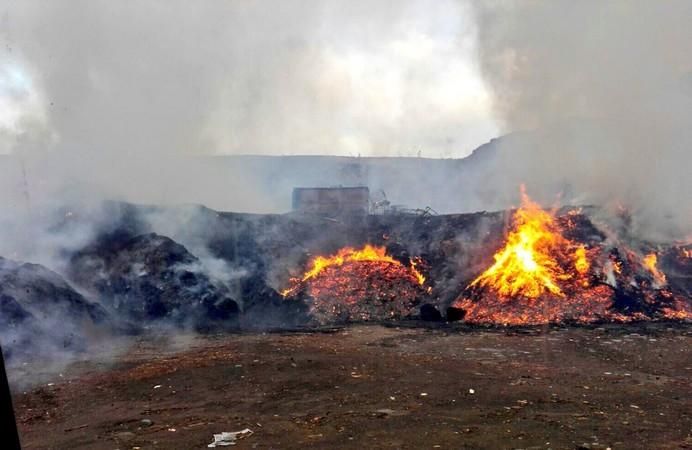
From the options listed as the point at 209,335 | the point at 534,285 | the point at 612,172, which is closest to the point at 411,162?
the point at 612,172

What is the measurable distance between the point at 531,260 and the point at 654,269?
402 cm

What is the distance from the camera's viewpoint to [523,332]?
13836 mm

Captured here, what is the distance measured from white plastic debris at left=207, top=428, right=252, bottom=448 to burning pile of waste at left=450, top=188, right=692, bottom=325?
1051cm

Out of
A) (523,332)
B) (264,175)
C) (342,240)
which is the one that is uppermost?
Answer: (264,175)

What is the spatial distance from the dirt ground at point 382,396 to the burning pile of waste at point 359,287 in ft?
14.5

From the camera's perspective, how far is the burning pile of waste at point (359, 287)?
17.5m

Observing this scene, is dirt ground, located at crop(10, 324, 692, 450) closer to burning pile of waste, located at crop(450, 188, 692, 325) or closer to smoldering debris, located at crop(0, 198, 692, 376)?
burning pile of waste, located at crop(450, 188, 692, 325)

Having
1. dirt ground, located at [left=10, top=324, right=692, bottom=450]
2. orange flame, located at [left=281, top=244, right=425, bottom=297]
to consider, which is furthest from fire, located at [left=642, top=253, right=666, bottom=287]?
orange flame, located at [left=281, top=244, right=425, bottom=297]

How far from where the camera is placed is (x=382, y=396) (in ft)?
25.7

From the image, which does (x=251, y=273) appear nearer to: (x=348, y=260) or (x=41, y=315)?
(x=348, y=260)

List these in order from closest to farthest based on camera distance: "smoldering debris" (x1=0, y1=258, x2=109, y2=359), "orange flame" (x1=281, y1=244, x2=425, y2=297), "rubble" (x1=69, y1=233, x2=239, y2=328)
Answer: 1. "smoldering debris" (x1=0, y1=258, x2=109, y2=359)
2. "rubble" (x1=69, y1=233, x2=239, y2=328)
3. "orange flame" (x1=281, y1=244, x2=425, y2=297)

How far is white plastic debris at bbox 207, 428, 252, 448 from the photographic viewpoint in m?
5.93

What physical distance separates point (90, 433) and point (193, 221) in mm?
14969

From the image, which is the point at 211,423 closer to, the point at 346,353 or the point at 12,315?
the point at 346,353
